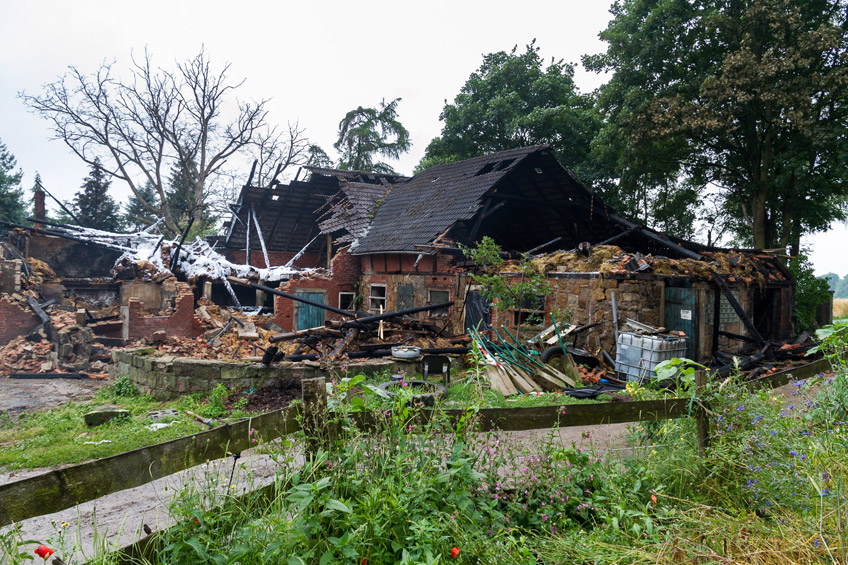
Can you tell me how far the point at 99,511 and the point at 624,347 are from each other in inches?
353

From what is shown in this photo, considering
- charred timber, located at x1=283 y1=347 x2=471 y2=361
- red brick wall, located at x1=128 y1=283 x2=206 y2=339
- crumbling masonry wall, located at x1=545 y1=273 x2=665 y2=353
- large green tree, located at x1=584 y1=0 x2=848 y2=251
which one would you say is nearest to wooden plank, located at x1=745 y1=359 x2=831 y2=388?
crumbling masonry wall, located at x1=545 y1=273 x2=665 y2=353

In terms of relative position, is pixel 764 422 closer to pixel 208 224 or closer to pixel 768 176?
pixel 768 176

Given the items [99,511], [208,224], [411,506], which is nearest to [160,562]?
[411,506]

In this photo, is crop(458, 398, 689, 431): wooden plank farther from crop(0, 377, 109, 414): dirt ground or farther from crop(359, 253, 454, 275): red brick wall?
crop(359, 253, 454, 275): red brick wall

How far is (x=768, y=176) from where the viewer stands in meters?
18.4

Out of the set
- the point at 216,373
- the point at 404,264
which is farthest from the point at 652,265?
the point at 216,373

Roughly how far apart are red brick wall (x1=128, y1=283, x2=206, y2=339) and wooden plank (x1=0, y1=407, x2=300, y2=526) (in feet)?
52.0

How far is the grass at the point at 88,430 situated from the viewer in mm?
6598

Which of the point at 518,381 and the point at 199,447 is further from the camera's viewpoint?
the point at 518,381

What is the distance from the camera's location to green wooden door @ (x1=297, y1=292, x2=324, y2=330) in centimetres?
1923

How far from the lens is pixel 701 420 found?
3.58 meters

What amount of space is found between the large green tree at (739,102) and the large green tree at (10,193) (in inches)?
1345

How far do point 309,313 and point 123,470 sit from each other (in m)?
17.2

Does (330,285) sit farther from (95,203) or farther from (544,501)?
(95,203)
